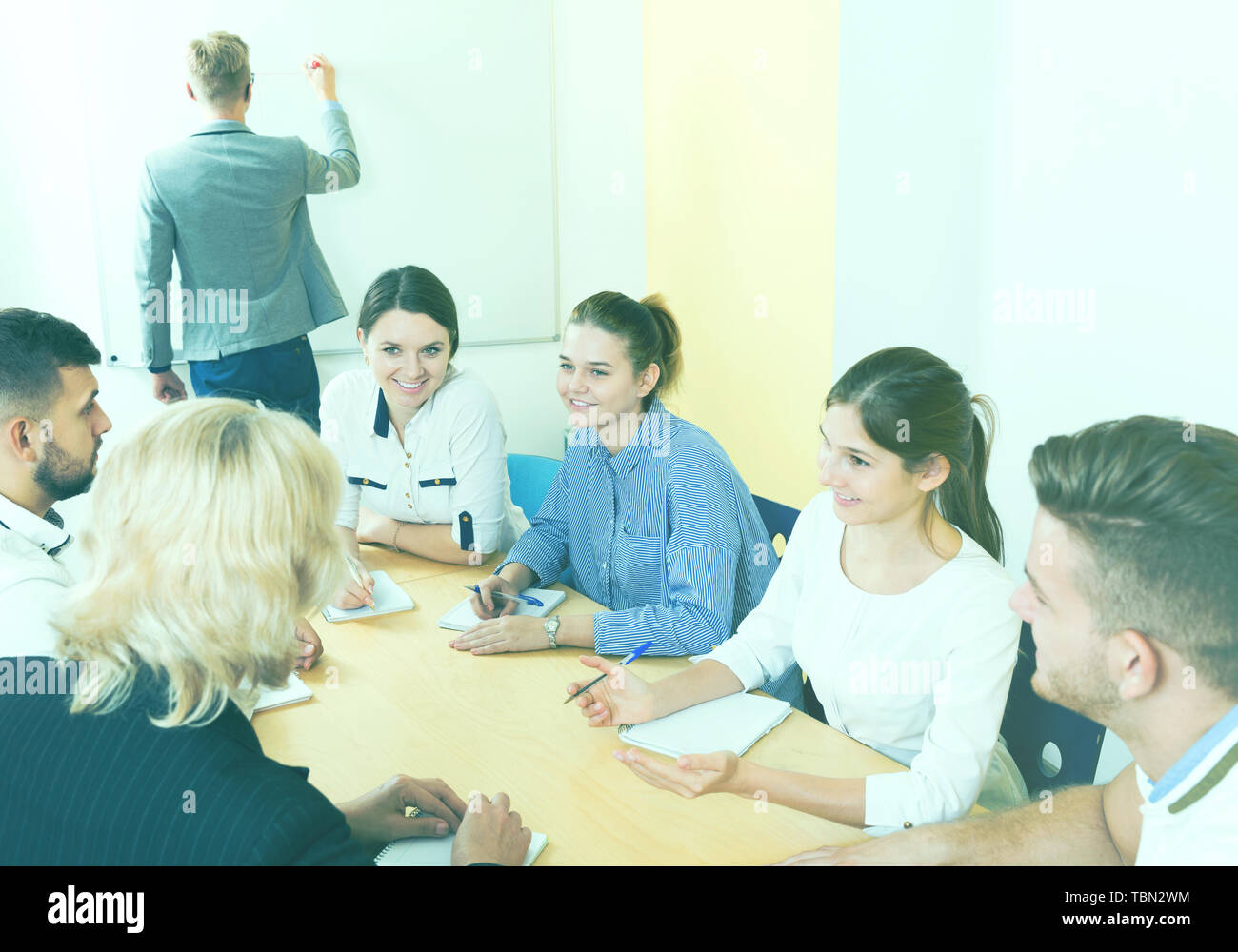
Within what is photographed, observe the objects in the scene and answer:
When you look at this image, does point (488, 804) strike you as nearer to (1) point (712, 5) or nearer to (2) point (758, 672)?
(2) point (758, 672)

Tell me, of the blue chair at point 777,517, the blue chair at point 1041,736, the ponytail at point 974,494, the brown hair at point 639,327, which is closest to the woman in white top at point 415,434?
the brown hair at point 639,327

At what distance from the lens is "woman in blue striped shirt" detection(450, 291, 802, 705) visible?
70.8 inches

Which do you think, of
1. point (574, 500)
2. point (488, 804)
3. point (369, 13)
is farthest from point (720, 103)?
point (488, 804)

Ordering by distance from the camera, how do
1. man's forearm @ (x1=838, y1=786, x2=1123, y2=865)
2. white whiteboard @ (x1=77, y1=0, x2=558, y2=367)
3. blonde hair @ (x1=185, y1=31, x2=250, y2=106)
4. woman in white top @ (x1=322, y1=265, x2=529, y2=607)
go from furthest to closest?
white whiteboard @ (x1=77, y1=0, x2=558, y2=367) → blonde hair @ (x1=185, y1=31, x2=250, y2=106) → woman in white top @ (x1=322, y1=265, x2=529, y2=607) → man's forearm @ (x1=838, y1=786, x2=1123, y2=865)

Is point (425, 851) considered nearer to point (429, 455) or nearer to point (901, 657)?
point (901, 657)

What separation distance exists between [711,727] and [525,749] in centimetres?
30

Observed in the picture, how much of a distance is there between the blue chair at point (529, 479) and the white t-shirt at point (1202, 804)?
1.97 metres

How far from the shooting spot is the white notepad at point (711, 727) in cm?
143

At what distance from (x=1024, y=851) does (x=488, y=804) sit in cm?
71

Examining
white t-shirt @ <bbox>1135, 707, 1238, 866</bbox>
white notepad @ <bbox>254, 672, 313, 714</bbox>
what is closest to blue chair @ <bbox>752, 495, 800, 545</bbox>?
white notepad @ <bbox>254, 672, 313, 714</bbox>

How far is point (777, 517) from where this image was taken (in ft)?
7.41

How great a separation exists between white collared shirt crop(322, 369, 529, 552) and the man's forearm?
56.8 inches

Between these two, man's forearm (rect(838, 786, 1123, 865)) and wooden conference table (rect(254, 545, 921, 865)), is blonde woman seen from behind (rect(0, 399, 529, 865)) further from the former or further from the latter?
man's forearm (rect(838, 786, 1123, 865))

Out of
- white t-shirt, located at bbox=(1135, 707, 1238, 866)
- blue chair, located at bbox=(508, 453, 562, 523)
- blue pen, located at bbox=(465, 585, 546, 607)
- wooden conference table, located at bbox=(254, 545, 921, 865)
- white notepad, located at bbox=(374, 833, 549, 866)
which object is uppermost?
white t-shirt, located at bbox=(1135, 707, 1238, 866)
